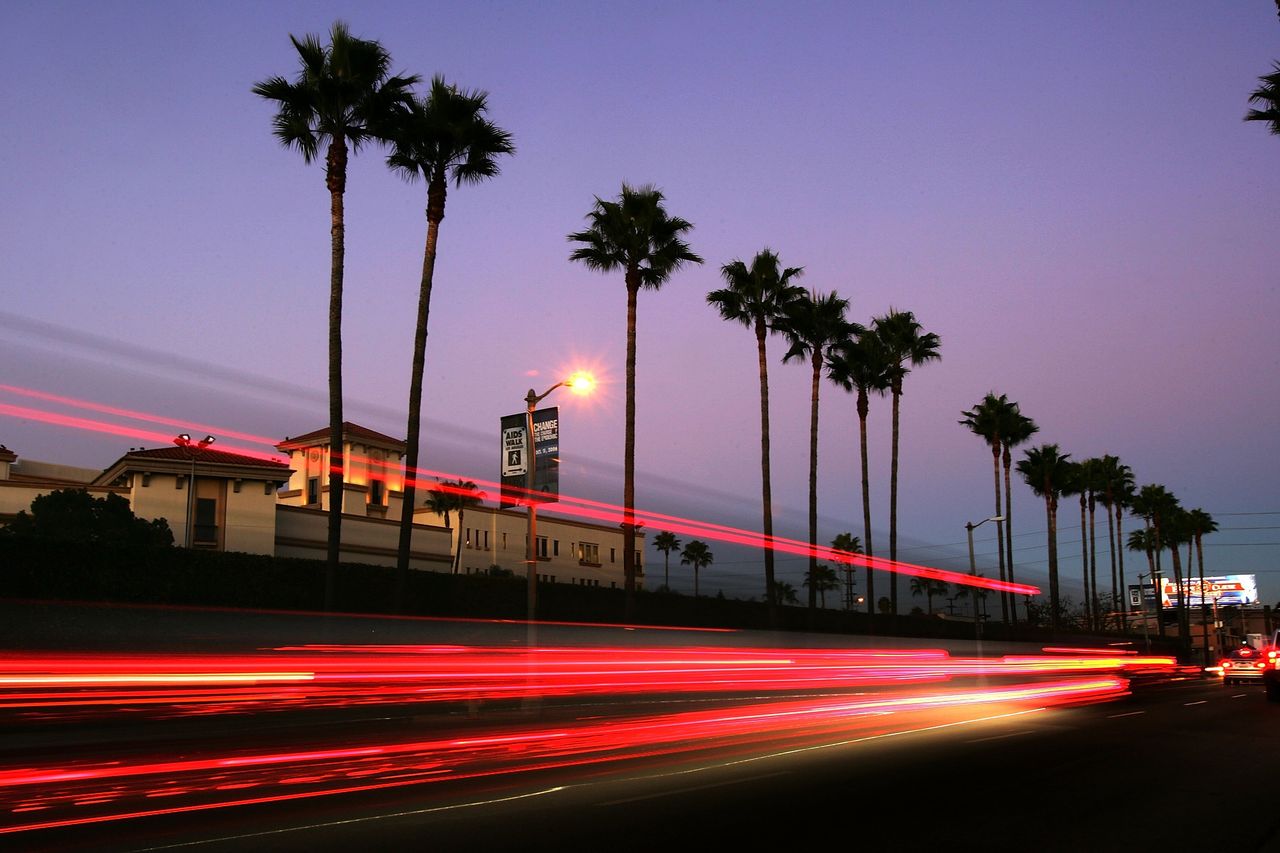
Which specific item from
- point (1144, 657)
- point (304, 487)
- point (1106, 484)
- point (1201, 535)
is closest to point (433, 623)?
point (1144, 657)

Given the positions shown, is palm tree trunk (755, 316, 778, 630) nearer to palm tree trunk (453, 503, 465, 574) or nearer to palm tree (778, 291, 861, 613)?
palm tree (778, 291, 861, 613)

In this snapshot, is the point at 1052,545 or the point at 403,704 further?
the point at 1052,545

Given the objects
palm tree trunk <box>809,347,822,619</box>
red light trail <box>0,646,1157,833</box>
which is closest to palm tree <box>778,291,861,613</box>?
palm tree trunk <box>809,347,822,619</box>

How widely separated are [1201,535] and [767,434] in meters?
92.6

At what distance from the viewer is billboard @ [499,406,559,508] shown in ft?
74.4

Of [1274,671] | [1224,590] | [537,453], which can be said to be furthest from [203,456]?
[1224,590]

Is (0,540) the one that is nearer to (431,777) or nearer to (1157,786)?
(431,777)

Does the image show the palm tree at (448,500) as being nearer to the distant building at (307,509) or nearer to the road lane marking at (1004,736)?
the distant building at (307,509)

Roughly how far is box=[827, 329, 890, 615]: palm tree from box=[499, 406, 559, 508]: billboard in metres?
34.1

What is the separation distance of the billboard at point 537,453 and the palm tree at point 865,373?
112 feet

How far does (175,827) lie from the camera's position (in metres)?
8.93

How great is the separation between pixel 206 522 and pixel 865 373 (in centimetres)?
3328

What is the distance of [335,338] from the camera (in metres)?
30.2

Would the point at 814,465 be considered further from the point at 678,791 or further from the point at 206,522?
the point at 678,791
